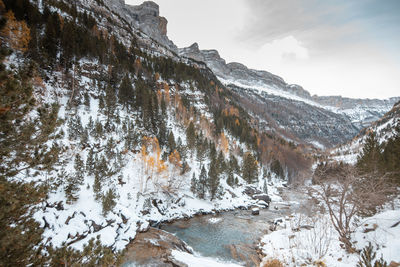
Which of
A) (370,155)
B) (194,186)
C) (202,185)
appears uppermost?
(370,155)

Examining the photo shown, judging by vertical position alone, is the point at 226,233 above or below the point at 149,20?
below

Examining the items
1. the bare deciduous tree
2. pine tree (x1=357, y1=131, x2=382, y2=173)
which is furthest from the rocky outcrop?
pine tree (x1=357, y1=131, x2=382, y2=173)

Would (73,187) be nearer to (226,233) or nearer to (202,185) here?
(226,233)

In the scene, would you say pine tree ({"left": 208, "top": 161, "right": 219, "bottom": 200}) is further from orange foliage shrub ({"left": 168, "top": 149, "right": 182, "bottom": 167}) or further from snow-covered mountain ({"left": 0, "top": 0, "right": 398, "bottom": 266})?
orange foliage shrub ({"left": 168, "top": 149, "right": 182, "bottom": 167})

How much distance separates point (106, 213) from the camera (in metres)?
17.9

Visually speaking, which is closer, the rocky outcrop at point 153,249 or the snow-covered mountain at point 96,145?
the snow-covered mountain at point 96,145

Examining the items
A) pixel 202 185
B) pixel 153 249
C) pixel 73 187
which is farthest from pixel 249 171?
pixel 73 187

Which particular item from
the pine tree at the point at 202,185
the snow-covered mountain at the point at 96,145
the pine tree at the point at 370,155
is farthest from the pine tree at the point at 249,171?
the pine tree at the point at 370,155

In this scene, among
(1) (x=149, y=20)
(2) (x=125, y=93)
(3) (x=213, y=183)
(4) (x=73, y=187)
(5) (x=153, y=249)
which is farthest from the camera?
(1) (x=149, y=20)

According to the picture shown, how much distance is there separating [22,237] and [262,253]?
18275 mm

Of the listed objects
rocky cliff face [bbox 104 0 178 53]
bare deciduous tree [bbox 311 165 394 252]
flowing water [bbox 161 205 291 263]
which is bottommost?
flowing water [bbox 161 205 291 263]

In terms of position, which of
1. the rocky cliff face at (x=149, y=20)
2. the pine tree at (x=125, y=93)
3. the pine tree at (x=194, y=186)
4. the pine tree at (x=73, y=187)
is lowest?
the pine tree at (x=194, y=186)

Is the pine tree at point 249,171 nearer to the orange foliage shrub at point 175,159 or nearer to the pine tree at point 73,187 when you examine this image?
the orange foliage shrub at point 175,159

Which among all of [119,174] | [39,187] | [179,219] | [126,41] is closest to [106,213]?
[119,174]
